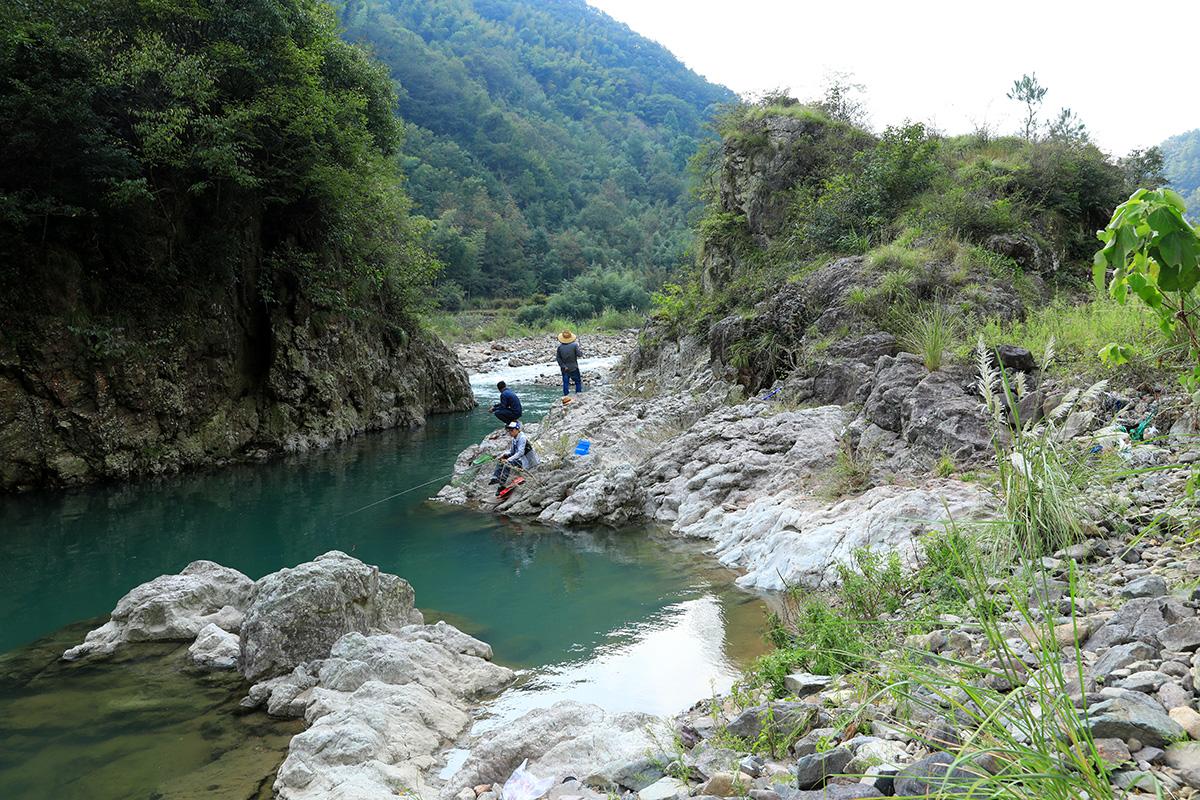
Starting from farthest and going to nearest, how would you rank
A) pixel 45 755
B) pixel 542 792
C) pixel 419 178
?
pixel 419 178 < pixel 45 755 < pixel 542 792

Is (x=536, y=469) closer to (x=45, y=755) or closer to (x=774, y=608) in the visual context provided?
(x=774, y=608)

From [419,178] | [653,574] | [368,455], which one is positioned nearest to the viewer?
[653,574]

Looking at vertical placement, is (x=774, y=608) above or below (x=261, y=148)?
below

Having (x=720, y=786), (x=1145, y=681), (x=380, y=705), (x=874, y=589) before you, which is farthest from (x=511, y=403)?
(x=1145, y=681)

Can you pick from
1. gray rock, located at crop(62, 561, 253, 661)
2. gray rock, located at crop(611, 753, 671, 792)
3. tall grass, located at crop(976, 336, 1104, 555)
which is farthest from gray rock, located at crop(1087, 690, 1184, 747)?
gray rock, located at crop(62, 561, 253, 661)

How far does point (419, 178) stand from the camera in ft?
229

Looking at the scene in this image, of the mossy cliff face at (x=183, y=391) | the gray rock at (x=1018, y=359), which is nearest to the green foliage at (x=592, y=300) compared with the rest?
the mossy cliff face at (x=183, y=391)

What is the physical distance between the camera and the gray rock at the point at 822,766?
98.8 inches

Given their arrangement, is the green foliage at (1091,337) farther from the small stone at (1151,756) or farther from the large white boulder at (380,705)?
the large white boulder at (380,705)

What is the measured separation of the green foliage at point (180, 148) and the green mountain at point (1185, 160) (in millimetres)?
43608

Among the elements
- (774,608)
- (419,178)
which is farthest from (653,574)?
(419,178)

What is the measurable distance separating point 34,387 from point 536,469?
30.9ft

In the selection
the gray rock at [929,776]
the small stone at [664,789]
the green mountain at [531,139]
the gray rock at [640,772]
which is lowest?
the gray rock at [640,772]

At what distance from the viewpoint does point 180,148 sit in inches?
551
